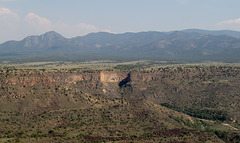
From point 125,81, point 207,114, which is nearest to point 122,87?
point 125,81

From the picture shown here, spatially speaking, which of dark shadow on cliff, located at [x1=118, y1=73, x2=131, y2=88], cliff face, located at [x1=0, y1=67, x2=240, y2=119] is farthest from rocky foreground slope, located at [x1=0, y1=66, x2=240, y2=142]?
dark shadow on cliff, located at [x1=118, y1=73, x2=131, y2=88]

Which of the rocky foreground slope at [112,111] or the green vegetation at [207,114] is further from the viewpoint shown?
the green vegetation at [207,114]

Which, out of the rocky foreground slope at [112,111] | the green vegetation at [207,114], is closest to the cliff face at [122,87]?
the rocky foreground slope at [112,111]

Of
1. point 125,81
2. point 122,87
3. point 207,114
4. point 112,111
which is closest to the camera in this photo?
point 112,111

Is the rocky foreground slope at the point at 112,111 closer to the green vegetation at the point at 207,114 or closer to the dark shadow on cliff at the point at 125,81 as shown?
the green vegetation at the point at 207,114

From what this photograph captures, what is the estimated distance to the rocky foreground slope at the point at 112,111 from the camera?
188ft

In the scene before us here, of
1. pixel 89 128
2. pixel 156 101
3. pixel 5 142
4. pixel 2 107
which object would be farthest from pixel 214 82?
pixel 5 142

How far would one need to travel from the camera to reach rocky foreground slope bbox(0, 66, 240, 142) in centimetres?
5734

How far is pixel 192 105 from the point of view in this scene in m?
104

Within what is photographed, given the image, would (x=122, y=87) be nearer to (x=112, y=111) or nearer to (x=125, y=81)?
(x=125, y=81)

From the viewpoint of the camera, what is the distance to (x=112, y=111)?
72.2m

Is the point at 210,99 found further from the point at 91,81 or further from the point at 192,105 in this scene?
the point at 91,81

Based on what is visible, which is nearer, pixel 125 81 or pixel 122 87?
pixel 122 87

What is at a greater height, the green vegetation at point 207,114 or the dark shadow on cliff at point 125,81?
the dark shadow on cliff at point 125,81
